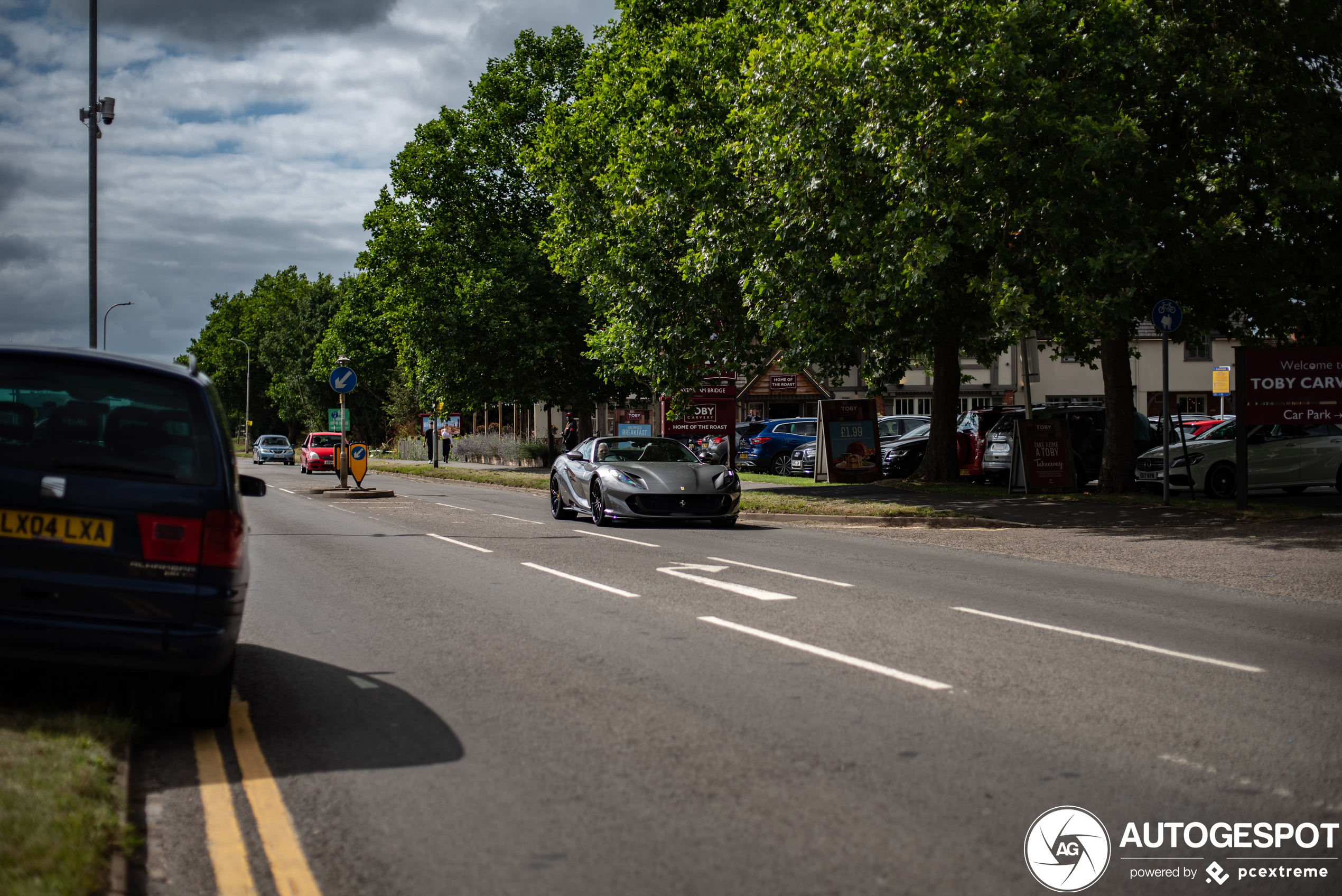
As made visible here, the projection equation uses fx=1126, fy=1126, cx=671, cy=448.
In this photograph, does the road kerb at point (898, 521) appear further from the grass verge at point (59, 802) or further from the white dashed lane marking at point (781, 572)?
the grass verge at point (59, 802)

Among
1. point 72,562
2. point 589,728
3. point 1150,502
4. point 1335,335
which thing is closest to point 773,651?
point 589,728

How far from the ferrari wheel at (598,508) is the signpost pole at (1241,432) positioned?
9.13m

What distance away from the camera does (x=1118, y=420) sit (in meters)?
20.4

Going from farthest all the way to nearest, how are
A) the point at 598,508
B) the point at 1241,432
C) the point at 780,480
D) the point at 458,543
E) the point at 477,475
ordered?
1. the point at 477,475
2. the point at 780,480
3. the point at 598,508
4. the point at 1241,432
5. the point at 458,543

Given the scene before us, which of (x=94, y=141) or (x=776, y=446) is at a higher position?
(x=94, y=141)

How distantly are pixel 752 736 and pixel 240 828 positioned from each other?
7.05 feet

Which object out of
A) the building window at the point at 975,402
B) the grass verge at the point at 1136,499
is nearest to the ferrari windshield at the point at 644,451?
the grass verge at the point at 1136,499

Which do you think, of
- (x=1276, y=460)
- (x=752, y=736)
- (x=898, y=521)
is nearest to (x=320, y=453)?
(x=898, y=521)

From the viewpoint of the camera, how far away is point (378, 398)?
2719 inches

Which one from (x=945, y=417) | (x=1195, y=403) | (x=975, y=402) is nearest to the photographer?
(x=945, y=417)

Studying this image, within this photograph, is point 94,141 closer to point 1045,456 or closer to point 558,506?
point 558,506

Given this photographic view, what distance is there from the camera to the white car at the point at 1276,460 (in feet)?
65.9

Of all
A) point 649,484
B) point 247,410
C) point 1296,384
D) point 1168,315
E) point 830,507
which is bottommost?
point 830,507

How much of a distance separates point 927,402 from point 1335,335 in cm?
3649
